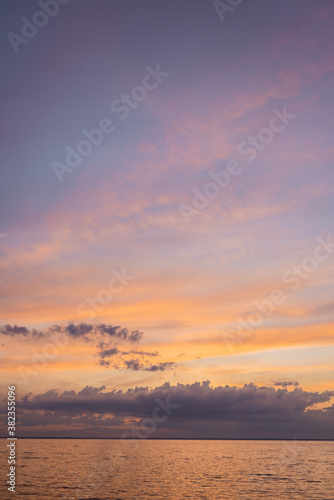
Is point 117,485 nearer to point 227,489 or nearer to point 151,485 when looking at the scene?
point 151,485

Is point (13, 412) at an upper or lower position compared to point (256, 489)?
upper

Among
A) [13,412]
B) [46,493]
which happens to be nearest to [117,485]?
[46,493]

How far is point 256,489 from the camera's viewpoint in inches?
3366

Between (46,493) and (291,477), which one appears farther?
(291,477)

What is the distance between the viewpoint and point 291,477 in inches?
4407

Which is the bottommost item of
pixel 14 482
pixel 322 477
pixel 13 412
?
pixel 322 477

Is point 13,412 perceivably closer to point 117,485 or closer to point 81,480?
point 117,485

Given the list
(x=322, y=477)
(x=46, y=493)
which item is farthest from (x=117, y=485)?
(x=322, y=477)

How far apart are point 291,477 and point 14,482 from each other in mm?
69040

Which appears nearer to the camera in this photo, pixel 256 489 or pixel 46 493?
pixel 46 493

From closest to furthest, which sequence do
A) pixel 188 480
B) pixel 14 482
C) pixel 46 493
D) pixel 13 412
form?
1. pixel 13 412
2. pixel 46 493
3. pixel 14 482
4. pixel 188 480

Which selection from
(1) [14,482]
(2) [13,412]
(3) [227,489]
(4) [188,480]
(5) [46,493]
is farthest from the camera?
(4) [188,480]

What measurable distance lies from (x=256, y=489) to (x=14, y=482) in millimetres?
51996

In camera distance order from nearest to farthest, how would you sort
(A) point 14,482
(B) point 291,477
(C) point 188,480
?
1. (A) point 14,482
2. (C) point 188,480
3. (B) point 291,477
